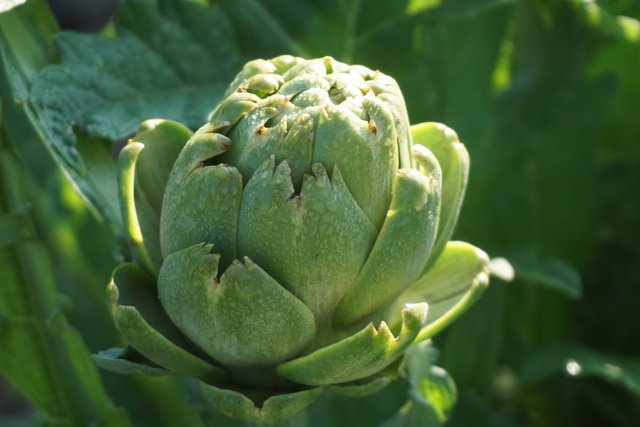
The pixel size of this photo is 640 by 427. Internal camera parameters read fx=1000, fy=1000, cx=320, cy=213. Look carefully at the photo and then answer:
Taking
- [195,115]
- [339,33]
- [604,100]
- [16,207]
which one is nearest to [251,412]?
[16,207]

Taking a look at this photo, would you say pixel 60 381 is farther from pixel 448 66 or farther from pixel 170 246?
pixel 448 66

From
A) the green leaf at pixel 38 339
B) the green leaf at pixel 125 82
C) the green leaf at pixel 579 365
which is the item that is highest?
the green leaf at pixel 125 82

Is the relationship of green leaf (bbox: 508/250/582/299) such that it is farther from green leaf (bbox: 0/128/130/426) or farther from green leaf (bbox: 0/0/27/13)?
green leaf (bbox: 0/0/27/13)

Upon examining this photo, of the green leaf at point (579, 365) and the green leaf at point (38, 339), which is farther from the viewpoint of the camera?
the green leaf at point (579, 365)

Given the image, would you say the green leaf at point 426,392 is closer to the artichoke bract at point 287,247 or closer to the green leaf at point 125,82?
the artichoke bract at point 287,247

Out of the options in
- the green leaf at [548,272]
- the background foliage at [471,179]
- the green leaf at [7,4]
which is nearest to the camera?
the green leaf at [7,4]

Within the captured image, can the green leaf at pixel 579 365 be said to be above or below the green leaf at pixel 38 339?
below

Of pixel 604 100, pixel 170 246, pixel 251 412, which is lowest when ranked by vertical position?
pixel 604 100

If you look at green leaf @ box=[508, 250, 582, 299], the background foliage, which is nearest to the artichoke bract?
the background foliage

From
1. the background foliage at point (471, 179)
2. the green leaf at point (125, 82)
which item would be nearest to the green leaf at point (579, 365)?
the background foliage at point (471, 179)
